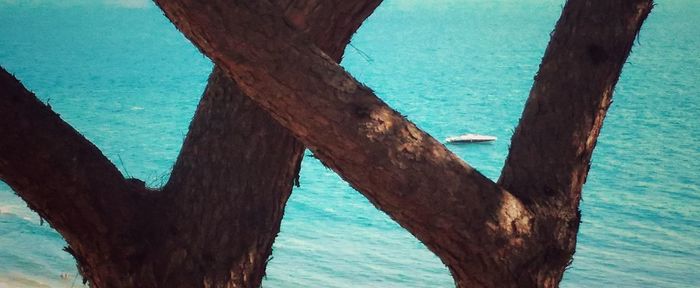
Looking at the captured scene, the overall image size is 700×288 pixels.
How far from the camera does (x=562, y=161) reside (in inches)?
73.5

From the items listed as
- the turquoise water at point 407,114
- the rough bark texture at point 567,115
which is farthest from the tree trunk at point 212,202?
the turquoise water at point 407,114

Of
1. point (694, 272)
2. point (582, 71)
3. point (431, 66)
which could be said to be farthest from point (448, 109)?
point (582, 71)

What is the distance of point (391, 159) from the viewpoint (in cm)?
167

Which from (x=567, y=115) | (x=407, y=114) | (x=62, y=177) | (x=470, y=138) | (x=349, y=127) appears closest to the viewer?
(x=349, y=127)

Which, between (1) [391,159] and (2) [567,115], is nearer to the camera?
(1) [391,159]

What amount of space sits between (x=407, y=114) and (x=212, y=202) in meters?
2.09

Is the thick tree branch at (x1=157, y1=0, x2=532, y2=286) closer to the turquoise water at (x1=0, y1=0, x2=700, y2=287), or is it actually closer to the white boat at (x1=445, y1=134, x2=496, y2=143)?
the turquoise water at (x1=0, y1=0, x2=700, y2=287)

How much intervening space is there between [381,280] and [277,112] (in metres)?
5.84

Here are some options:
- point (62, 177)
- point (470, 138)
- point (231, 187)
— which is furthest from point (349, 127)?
point (470, 138)

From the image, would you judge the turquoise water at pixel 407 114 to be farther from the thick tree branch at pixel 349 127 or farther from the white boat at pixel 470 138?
the thick tree branch at pixel 349 127

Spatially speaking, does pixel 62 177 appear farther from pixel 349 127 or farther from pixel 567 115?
pixel 567 115

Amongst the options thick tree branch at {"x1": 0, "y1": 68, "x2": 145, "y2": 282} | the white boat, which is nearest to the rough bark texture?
thick tree branch at {"x1": 0, "y1": 68, "x2": 145, "y2": 282}

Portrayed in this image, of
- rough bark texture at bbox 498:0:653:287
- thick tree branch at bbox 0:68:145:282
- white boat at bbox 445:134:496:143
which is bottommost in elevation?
thick tree branch at bbox 0:68:145:282

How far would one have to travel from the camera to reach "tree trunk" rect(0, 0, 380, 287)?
6.16 ft
